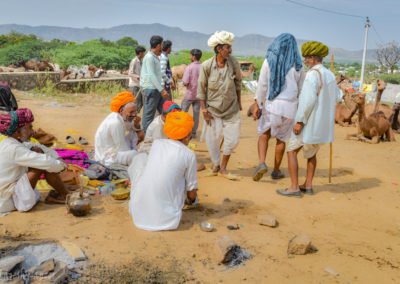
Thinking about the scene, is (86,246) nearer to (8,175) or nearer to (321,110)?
(8,175)

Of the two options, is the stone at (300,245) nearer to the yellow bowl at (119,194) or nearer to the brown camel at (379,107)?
the yellow bowl at (119,194)

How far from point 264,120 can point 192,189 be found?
2.02 metres

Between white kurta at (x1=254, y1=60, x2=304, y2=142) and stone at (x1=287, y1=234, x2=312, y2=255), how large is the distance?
7.12 feet

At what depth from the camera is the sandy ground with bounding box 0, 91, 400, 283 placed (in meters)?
3.08

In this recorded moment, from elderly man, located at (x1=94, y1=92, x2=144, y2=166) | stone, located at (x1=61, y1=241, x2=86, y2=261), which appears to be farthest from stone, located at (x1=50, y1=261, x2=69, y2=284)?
elderly man, located at (x1=94, y1=92, x2=144, y2=166)

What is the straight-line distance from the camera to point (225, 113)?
17.4ft

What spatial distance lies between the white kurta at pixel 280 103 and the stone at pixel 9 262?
11.8 ft

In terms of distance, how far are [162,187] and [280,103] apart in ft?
7.70

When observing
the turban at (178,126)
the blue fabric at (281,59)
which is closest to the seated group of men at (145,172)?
the turban at (178,126)

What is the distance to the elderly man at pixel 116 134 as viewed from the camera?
521 cm

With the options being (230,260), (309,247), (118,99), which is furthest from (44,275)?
(118,99)

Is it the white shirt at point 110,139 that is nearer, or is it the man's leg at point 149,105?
the white shirt at point 110,139

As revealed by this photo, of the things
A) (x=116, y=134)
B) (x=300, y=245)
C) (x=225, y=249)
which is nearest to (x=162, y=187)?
(x=225, y=249)

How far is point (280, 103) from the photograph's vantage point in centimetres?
508
